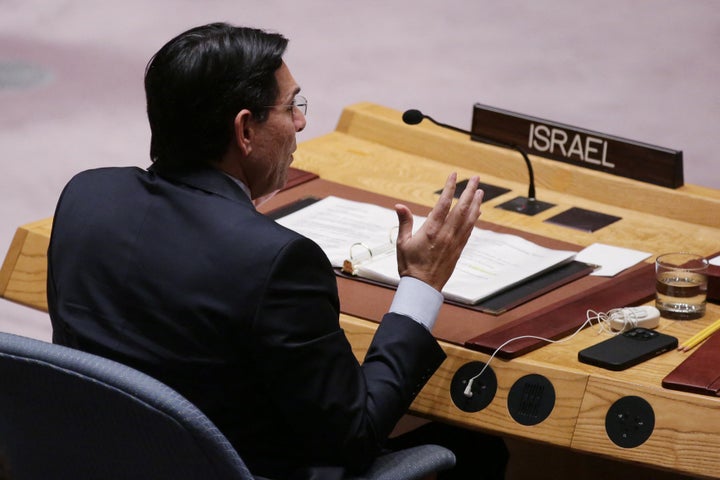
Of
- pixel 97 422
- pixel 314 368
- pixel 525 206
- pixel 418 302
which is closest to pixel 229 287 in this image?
pixel 314 368

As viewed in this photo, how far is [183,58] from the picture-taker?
202 cm

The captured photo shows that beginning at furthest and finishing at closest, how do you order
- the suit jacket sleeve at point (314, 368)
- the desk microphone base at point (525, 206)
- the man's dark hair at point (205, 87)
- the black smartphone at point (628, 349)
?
1. the desk microphone base at point (525, 206)
2. the black smartphone at point (628, 349)
3. the man's dark hair at point (205, 87)
4. the suit jacket sleeve at point (314, 368)

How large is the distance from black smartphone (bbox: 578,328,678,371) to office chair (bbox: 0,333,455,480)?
2.47 ft

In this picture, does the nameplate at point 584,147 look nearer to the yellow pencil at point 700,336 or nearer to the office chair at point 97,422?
the yellow pencil at point 700,336

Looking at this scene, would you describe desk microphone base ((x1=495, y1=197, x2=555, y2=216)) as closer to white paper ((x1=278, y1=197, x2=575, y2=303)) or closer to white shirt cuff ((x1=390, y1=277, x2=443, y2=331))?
white paper ((x1=278, y1=197, x2=575, y2=303))

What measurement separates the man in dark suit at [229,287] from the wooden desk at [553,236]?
0.22 meters

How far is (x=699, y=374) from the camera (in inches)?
85.3

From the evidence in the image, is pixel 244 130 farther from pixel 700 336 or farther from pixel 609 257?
pixel 609 257

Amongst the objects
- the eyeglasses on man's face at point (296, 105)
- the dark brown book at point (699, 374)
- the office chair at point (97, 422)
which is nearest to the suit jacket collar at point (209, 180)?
the eyeglasses on man's face at point (296, 105)

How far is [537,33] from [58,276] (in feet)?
15.8

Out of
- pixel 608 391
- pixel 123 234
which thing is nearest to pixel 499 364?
pixel 608 391

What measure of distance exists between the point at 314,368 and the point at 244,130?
42cm

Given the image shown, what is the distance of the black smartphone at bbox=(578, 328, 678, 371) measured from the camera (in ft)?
7.30

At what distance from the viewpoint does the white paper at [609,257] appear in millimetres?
→ 2666
